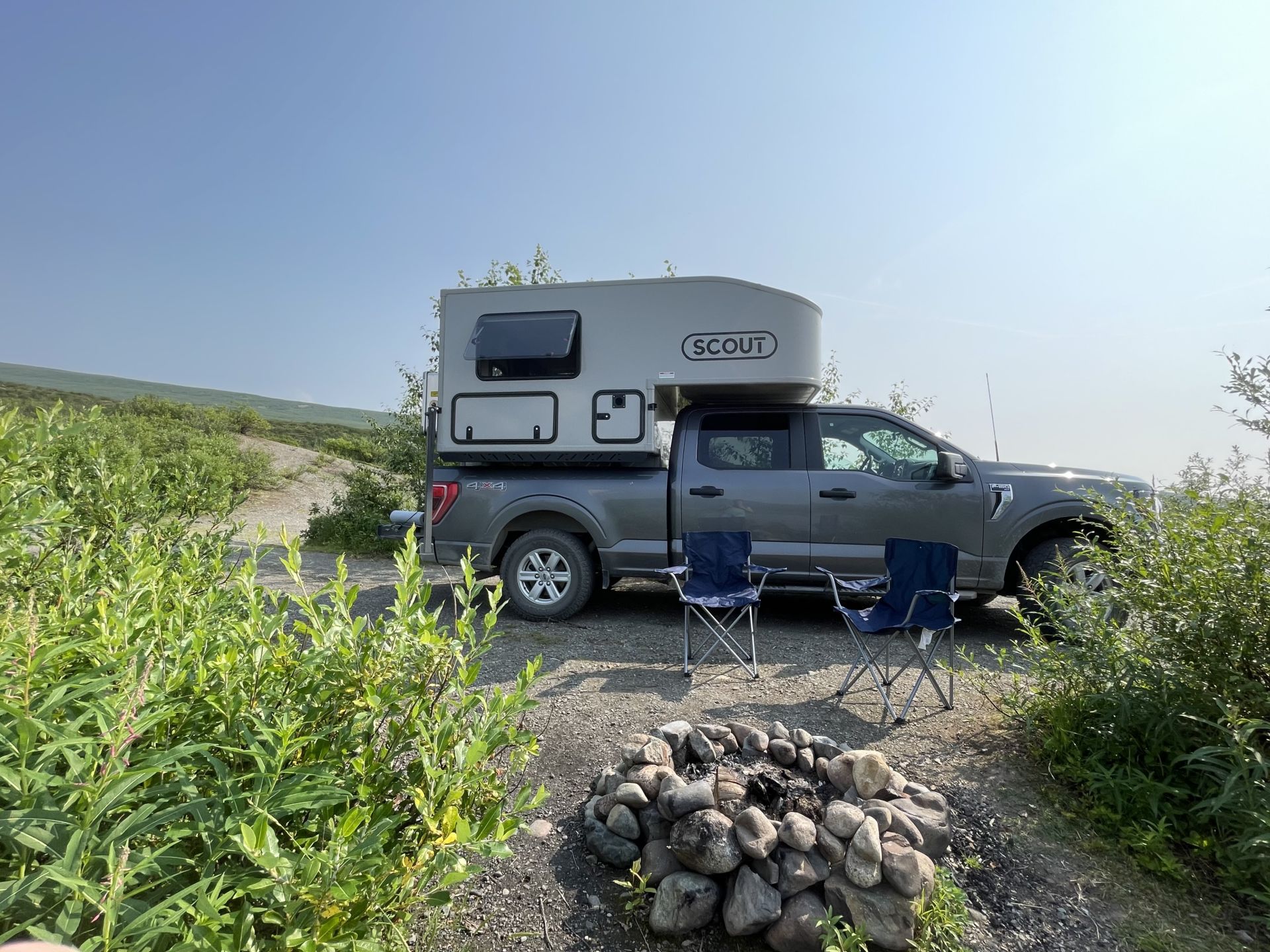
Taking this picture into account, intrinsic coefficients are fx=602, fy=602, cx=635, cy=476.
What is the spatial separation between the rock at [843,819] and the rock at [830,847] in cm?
3

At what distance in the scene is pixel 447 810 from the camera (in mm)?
1327

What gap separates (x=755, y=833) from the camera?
1972 mm

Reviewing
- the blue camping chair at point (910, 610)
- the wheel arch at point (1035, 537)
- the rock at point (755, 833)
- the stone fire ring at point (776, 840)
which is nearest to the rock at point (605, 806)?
the stone fire ring at point (776, 840)

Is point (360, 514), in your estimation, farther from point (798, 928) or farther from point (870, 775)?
point (798, 928)

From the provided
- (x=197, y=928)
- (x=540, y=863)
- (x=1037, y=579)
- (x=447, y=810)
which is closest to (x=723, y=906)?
(x=540, y=863)

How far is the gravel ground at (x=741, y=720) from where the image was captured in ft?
6.12

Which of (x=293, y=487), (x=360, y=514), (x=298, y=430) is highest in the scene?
(x=298, y=430)

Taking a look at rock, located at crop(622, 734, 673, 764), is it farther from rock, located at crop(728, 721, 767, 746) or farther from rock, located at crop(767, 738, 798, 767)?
rock, located at crop(767, 738, 798, 767)

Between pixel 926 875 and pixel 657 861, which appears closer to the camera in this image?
pixel 926 875

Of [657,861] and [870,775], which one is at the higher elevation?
[870,775]

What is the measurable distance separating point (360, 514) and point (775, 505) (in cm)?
814

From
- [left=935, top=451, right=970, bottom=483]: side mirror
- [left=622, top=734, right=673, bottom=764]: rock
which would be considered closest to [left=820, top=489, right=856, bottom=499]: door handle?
[left=935, top=451, right=970, bottom=483]: side mirror

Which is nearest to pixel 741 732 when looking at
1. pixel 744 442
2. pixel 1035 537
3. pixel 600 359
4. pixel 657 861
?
pixel 657 861

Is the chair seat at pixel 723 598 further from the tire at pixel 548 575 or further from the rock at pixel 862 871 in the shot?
the rock at pixel 862 871
